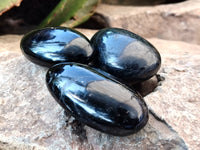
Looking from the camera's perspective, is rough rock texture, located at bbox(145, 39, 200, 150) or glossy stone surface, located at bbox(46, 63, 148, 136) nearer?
glossy stone surface, located at bbox(46, 63, 148, 136)

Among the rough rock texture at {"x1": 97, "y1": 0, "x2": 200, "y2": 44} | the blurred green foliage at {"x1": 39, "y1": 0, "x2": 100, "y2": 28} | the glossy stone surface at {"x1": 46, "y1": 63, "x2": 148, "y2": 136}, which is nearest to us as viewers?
the glossy stone surface at {"x1": 46, "y1": 63, "x2": 148, "y2": 136}

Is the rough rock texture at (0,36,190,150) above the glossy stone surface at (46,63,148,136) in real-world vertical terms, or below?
below

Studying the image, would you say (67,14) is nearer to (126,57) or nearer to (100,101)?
(126,57)

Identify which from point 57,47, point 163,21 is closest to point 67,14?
point 57,47

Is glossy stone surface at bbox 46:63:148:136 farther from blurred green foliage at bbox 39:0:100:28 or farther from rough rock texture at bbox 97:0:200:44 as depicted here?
rough rock texture at bbox 97:0:200:44

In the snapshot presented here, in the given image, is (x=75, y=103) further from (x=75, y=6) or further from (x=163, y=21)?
(x=163, y=21)

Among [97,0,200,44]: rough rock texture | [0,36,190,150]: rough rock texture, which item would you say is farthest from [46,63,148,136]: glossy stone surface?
[97,0,200,44]: rough rock texture

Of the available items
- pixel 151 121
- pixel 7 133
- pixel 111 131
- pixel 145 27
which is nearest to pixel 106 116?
pixel 111 131
